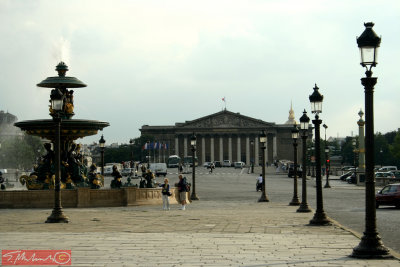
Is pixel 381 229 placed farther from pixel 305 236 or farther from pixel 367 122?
pixel 367 122

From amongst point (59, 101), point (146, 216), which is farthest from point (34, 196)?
point (59, 101)

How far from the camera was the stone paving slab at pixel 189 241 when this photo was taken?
1282 cm

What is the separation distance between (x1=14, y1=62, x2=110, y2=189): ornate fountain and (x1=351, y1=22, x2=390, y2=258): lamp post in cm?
2144

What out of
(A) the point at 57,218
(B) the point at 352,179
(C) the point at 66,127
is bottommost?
(B) the point at 352,179

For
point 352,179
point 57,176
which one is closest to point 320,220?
point 57,176

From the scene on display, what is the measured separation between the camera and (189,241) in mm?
15883

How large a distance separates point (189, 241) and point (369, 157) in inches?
181

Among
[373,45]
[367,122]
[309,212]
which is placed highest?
[373,45]

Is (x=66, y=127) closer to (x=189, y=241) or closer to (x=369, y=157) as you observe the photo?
(x=189, y=241)

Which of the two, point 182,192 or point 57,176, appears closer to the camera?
point 57,176

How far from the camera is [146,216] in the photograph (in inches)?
977

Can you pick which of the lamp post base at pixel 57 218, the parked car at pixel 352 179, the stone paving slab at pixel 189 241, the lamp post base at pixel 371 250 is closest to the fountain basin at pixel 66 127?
the stone paving slab at pixel 189 241

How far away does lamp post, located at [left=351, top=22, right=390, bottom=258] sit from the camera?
13.3 m

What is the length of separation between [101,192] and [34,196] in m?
2.95
